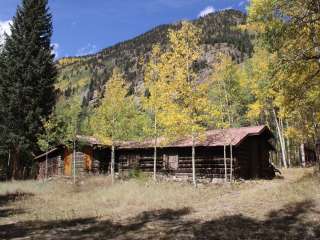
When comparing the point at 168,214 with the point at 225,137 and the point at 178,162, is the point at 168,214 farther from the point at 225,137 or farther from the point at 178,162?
the point at 178,162

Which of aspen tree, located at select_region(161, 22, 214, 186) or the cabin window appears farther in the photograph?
the cabin window

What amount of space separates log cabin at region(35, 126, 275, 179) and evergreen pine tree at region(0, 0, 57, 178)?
174 inches

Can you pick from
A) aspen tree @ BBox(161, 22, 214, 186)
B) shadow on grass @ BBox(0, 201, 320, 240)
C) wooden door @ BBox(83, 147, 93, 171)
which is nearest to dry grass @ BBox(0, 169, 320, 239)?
shadow on grass @ BBox(0, 201, 320, 240)

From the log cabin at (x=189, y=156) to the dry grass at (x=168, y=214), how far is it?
5.71 meters

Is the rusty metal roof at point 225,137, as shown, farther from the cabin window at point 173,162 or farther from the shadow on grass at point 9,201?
the shadow on grass at point 9,201

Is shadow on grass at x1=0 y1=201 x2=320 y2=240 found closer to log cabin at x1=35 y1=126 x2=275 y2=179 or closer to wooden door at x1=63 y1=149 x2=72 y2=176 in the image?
log cabin at x1=35 y1=126 x2=275 y2=179

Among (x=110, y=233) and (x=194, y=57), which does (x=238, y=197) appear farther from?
(x=194, y=57)

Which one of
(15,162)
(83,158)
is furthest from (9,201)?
(15,162)

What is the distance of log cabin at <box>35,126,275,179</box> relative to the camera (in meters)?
31.6

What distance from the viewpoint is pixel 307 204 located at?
16.0 m

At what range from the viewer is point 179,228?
1395 cm

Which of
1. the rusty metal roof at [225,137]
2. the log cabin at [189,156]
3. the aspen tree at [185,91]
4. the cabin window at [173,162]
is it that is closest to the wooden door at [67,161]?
the log cabin at [189,156]

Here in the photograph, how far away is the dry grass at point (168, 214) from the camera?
1320 cm

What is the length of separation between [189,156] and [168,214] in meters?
16.8
